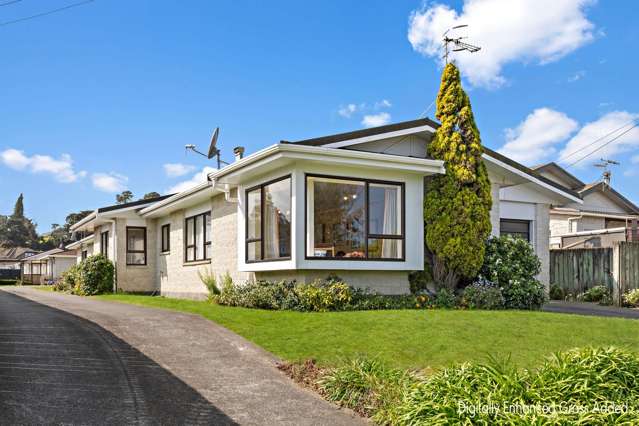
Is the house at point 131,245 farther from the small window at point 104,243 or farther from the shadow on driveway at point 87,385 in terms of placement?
the shadow on driveway at point 87,385

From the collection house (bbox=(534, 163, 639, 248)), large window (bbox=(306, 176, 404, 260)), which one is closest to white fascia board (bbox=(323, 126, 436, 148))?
large window (bbox=(306, 176, 404, 260))

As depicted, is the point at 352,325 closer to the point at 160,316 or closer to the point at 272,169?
the point at 160,316

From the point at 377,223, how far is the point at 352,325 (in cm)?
411

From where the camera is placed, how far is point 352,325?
33.3 feet

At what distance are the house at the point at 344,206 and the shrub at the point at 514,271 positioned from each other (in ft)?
4.77

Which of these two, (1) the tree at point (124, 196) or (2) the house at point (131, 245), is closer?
(2) the house at point (131, 245)

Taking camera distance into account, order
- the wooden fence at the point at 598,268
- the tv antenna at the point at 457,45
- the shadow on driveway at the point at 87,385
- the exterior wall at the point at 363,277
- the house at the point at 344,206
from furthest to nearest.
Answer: the wooden fence at the point at 598,268
the tv antenna at the point at 457,45
the exterior wall at the point at 363,277
the house at the point at 344,206
the shadow on driveway at the point at 87,385

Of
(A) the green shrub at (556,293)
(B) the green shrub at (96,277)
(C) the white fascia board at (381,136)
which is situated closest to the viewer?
(C) the white fascia board at (381,136)

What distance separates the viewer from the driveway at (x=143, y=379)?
5930 millimetres

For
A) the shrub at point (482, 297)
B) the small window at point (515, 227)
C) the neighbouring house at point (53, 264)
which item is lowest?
the neighbouring house at point (53, 264)

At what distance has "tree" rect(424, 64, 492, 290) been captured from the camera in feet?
47.0

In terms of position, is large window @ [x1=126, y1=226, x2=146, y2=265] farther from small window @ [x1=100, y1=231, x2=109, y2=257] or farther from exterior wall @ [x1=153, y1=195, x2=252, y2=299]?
small window @ [x1=100, y1=231, x2=109, y2=257]

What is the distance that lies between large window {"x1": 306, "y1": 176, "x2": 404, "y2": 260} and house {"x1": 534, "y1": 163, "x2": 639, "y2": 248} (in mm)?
6996

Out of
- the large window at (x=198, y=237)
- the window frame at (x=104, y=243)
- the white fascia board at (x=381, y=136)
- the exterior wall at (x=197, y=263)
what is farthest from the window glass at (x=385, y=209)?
the window frame at (x=104, y=243)
